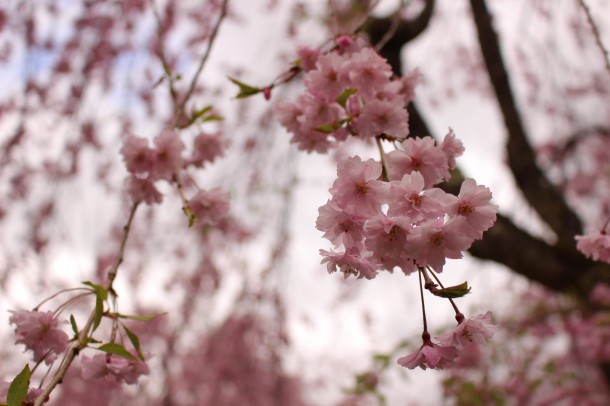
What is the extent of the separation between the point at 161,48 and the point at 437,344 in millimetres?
1200

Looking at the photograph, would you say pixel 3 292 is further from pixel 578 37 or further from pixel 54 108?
pixel 578 37

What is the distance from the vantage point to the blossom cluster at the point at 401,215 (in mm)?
854

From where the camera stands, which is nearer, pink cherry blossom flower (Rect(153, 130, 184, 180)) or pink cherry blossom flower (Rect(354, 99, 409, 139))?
pink cherry blossom flower (Rect(354, 99, 409, 139))

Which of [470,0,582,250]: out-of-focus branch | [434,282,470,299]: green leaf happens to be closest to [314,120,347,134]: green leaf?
[434,282,470,299]: green leaf

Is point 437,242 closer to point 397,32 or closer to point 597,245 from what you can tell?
point 597,245

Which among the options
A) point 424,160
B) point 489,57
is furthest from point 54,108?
point 424,160

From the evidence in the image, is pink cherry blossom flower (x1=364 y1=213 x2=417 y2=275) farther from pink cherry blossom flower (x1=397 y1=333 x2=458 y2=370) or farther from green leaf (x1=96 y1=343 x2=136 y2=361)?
green leaf (x1=96 y1=343 x2=136 y2=361)

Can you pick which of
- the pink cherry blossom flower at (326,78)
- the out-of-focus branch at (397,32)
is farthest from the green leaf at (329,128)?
the out-of-focus branch at (397,32)

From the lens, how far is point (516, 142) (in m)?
3.81

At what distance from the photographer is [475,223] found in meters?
0.92

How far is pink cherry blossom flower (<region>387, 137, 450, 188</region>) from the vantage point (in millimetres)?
1009

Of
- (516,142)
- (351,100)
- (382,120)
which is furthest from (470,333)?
(516,142)

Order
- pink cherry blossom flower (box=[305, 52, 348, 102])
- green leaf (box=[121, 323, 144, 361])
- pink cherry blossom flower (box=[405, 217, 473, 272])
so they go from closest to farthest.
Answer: pink cherry blossom flower (box=[405, 217, 473, 272])
green leaf (box=[121, 323, 144, 361])
pink cherry blossom flower (box=[305, 52, 348, 102])

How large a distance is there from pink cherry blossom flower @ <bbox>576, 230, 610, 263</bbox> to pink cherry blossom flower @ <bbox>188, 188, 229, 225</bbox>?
0.97m
